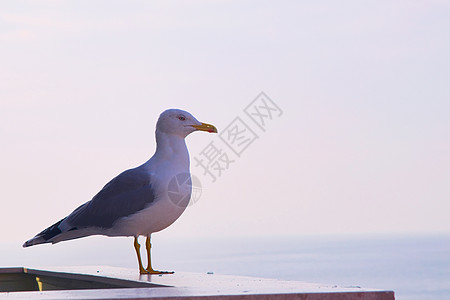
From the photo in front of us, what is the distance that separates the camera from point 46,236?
8.76 metres

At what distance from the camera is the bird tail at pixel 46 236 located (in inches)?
342

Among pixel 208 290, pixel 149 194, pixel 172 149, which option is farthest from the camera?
pixel 172 149

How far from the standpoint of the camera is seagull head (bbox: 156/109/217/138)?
8.24 metres

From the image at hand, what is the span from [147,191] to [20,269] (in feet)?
9.26

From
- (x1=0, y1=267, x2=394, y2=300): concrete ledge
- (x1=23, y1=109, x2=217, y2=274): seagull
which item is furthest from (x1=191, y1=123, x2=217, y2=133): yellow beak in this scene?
(x1=0, y1=267, x2=394, y2=300): concrete ledge

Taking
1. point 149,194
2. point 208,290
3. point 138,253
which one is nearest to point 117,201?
point 149,194

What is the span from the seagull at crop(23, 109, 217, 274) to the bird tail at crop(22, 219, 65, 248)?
306 mm

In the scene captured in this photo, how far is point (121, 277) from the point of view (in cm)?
774

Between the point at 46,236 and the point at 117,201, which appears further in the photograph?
the point at 46,236

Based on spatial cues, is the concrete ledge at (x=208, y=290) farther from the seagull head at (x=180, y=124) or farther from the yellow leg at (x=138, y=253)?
the seagull head at (x=180, y=124)


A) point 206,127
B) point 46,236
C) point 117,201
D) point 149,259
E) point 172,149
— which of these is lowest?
point 149,259

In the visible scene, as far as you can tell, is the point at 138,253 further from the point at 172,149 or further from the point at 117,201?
the point at 172,149

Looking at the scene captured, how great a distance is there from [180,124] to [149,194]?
2.40 feet

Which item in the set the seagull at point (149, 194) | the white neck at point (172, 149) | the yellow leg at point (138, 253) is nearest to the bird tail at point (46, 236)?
the seagull at point (149, 194)
